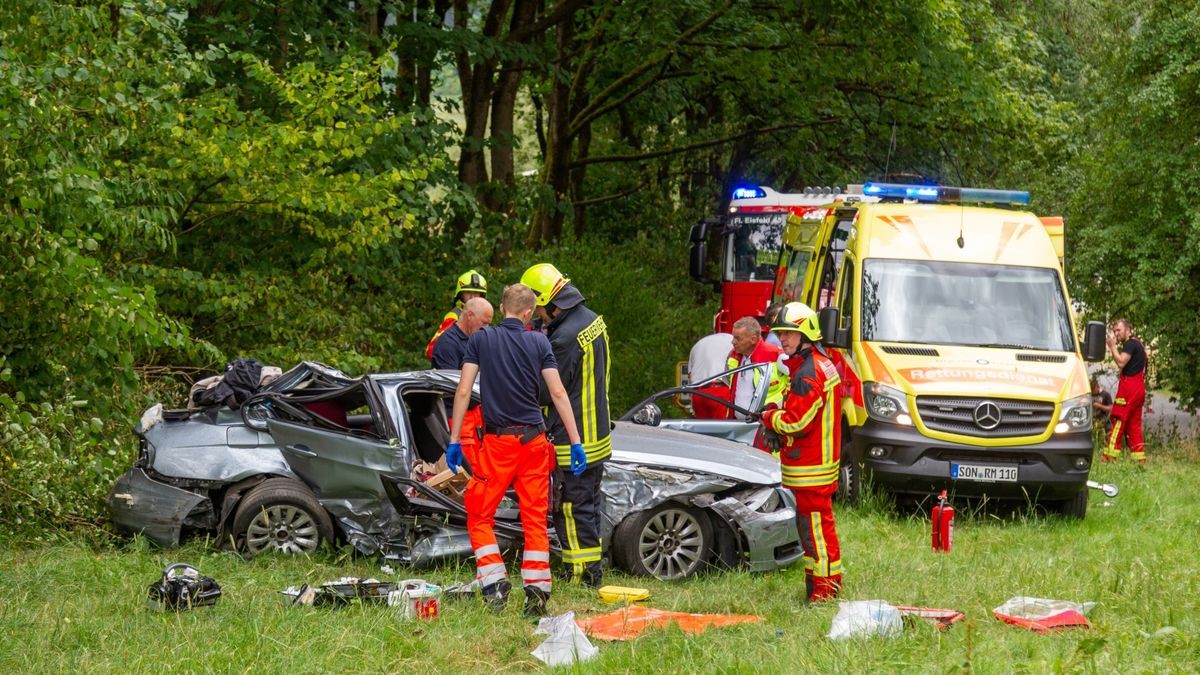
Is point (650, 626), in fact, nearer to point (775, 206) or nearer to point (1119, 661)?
point (1119, 661)

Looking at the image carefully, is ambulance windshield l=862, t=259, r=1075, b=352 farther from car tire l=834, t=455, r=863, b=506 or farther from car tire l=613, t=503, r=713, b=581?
car tire l=613, t=503, r=713, b=581

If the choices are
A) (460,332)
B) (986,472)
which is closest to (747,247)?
(986,472)

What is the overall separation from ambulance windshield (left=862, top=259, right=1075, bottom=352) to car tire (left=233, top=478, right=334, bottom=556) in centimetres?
→ 516

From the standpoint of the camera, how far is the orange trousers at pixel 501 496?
7.63m

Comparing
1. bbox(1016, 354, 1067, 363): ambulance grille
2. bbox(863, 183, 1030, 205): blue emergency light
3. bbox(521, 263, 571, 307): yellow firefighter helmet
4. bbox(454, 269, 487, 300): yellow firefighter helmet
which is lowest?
bbox(1016, 354, 1067, 363): ambulance grille

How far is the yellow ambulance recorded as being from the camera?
1133 cm

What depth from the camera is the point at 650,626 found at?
7094mm

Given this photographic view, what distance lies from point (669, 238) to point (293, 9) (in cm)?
1435

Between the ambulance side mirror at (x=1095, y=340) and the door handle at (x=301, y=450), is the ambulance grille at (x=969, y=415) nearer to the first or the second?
the ambulance side mirror at (x=1095, y=340)

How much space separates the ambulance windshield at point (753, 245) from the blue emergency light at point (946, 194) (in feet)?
25.1

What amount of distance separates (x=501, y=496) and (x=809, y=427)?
5.63 ft

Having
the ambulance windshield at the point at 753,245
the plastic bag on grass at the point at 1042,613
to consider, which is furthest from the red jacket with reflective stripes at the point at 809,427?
the ambulance windshield at the point at 753,245

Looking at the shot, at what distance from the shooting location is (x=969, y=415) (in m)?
11.4

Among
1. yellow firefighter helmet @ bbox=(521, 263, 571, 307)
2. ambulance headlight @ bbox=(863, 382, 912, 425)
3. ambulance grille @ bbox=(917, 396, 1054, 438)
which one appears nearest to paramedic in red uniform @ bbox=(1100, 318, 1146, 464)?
ambulance grille @ bbox=(917, 396, 1054, 438)
